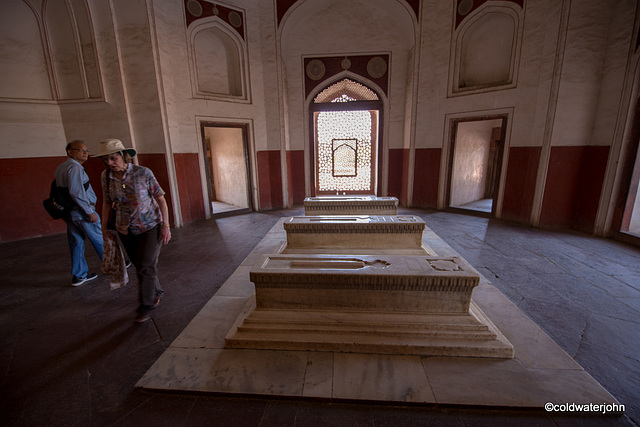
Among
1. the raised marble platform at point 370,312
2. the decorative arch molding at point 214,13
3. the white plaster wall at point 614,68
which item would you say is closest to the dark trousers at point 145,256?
the raised marble platform at point 370,312

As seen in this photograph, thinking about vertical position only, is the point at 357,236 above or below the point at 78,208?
below

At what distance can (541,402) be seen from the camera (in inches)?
63.7

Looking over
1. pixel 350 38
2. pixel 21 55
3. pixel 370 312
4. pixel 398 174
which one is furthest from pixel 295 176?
pixel 370 312

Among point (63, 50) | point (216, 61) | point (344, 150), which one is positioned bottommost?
point (344, 150)

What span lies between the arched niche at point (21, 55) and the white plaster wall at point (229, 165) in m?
3.38

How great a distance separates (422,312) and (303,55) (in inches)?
271

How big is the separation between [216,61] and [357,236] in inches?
208

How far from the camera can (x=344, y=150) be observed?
27.0 ft

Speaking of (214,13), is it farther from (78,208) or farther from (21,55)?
(78,208)

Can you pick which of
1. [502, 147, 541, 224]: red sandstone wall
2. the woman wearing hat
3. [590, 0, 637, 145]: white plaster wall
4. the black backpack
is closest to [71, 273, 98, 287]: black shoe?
the black backpack

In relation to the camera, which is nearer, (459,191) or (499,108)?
(499,108)

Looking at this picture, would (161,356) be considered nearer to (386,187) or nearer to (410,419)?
(410,419)

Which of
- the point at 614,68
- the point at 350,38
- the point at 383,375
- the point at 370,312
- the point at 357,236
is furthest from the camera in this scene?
the point at 350,38

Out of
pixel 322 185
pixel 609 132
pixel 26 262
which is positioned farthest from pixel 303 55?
pixel 26 262
